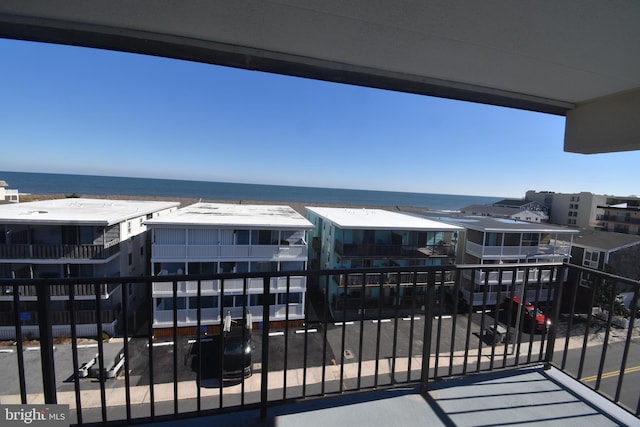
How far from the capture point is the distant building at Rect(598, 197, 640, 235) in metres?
27.1

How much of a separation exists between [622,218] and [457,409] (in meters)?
40.6

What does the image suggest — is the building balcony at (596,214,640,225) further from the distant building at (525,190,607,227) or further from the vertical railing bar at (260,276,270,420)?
the vertical railing bar at (260,276,270,420)

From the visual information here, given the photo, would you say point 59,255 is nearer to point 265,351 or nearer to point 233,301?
point 233,301

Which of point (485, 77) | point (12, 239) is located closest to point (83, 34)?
point (485, 77)

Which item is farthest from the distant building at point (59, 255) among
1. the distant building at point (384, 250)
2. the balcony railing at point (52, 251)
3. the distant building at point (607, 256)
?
the distant building at point (607, 256)

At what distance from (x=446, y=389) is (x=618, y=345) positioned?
43.3 feet

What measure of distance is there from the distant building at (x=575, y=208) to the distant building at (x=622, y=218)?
191 centimetres

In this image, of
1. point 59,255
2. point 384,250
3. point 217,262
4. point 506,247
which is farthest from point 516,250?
point 59,255

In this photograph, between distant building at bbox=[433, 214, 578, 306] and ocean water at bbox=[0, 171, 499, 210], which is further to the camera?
ocean water at bbox=[0, 171, 499, 210]

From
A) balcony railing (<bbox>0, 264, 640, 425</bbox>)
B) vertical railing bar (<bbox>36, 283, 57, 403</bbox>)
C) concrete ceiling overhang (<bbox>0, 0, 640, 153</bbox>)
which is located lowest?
balcony railing (<bbox>0, 264, 640, 425</bbox>)

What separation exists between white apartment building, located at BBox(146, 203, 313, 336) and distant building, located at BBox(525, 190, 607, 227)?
A: 132 feet

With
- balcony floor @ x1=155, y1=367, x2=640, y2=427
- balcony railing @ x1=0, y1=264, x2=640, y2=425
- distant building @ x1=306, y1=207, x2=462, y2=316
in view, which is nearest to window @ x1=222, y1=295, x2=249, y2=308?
balcony railing @ x1=0, y1=264, x2=640, y2=425

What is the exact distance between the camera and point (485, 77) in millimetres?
1674

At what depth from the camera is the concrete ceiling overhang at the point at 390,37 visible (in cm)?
113
